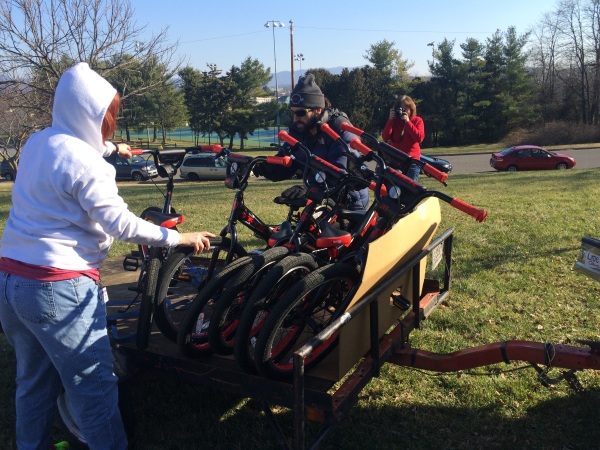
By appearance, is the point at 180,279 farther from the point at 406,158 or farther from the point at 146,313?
the point at 406,158

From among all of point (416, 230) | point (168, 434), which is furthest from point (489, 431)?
point (168, 434)

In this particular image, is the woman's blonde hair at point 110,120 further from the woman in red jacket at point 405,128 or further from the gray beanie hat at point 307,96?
the woman in red jacket at point 405,128

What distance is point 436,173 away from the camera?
2750 millimetres

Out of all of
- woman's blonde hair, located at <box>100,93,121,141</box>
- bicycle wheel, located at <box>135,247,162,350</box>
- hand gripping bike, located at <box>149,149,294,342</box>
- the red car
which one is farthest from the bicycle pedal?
the red car

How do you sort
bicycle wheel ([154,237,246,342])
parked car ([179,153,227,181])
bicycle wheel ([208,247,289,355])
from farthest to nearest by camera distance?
1. parked car ([179,153,227,181])
2. bicycle wheel ([154,237,246,342])
3. bicycle wheel ([208,247,289,355])

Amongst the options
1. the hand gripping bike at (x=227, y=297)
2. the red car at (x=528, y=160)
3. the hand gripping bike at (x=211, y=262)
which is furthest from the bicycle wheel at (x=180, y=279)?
the red car at (x=528, y=160)

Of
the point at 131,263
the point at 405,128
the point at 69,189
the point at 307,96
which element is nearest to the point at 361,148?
the point at 307,96

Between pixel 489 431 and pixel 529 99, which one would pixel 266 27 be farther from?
pixel 489 431

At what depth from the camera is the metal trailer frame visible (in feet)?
7.30

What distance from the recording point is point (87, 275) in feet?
7.25

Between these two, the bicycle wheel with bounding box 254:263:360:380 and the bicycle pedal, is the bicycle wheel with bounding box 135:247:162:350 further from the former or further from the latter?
the bicycle pedal

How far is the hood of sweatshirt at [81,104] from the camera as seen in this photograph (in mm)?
2043

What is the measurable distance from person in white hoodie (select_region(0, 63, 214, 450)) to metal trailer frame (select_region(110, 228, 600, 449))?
49 cm

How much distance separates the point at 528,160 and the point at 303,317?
23.8 meters
